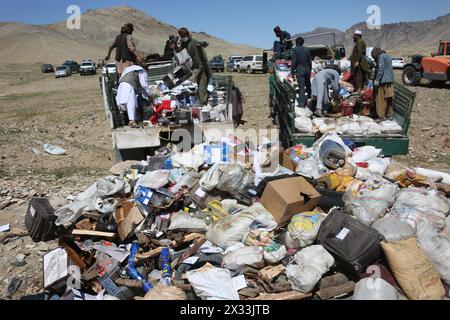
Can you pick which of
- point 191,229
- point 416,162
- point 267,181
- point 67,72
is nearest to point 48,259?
point 191,229

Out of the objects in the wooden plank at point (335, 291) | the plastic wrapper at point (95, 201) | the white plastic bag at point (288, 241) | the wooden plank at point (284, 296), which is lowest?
the wooden plank at point (284, 296)

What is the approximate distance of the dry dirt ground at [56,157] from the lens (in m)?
3.98

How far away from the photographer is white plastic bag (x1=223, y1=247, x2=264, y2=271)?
11.0 ft

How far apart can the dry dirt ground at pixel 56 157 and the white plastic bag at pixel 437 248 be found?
121 inches

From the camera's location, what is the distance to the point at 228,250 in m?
3.63

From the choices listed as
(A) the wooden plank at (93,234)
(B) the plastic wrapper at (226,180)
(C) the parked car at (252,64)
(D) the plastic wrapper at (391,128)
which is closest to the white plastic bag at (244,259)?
(B) the plastic wrapper at (226,180)

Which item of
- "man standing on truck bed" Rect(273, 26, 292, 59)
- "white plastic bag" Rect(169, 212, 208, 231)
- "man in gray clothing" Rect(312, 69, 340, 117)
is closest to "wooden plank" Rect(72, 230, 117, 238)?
"white plastic bag" Rect(169, 212, 208, 231)

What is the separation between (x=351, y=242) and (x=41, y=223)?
3.07 metres

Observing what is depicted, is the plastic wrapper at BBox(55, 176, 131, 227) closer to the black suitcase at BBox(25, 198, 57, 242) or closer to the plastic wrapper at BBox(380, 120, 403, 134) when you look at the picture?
the black suitcase at BBox(25, 198, 57, 242)

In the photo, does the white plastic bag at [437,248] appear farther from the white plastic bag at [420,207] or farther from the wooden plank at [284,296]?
the wooden plank at [284,296]

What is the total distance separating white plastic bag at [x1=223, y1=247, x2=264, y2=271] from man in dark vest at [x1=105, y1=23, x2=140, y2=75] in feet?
14.8

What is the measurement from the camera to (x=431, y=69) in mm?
14391

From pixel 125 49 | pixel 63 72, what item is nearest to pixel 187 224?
pixel 125 49
